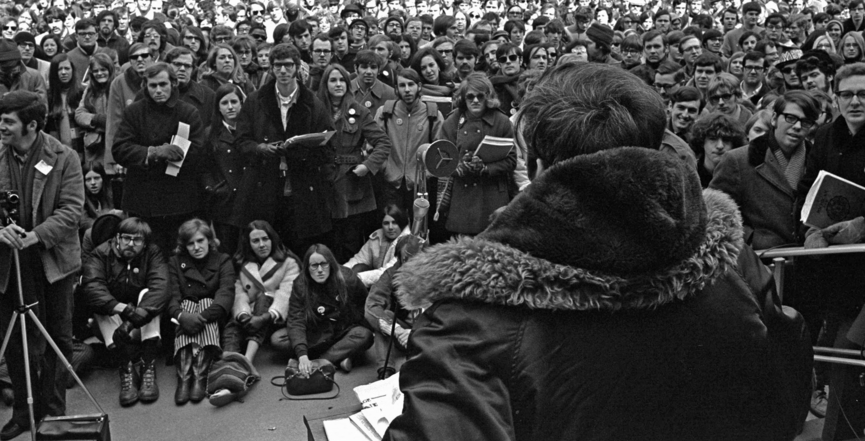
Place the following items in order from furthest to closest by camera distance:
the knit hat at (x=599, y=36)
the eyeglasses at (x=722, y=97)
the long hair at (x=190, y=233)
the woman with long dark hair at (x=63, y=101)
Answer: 1. the knit hat at (x=599, y=36)
2. the woman with long dark hair at (x=63, y=101)
3. the eyeglasses at (x=722, y=97)
4. the long hair at (x=190, y=233)

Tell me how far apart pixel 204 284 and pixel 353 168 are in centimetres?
149

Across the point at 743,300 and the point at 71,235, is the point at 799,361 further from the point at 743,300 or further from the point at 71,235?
the point at 71,235

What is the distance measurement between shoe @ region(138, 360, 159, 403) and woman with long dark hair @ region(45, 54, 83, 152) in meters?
3.05

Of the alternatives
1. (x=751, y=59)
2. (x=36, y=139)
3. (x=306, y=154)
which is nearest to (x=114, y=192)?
(x=306, y=154)

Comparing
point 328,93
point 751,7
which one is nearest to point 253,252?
point 328,93

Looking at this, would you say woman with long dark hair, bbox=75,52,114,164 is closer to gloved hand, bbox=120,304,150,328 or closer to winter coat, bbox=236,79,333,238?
winter coat, bbox=236,79,333,238

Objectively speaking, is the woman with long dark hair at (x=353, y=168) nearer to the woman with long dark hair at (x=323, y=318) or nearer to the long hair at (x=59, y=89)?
the woman with long dark hair at (x=323, y=318)

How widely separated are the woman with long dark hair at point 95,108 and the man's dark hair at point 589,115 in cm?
679

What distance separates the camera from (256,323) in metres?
6.05

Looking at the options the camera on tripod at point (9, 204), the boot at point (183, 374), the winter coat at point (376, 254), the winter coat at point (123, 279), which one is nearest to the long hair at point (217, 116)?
the winter coat at point (123, 279)

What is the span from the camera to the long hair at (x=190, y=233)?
20.2 feet

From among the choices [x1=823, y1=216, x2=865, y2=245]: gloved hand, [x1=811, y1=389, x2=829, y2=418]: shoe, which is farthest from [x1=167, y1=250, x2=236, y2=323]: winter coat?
[x1=823, y1=216, x2=865, y2=245]: gloved hand

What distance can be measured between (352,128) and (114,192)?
6.87 feet

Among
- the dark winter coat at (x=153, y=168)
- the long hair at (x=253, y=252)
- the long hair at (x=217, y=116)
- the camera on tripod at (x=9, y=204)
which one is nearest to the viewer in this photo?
the camera on tripod at (x=9, y=204)
